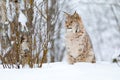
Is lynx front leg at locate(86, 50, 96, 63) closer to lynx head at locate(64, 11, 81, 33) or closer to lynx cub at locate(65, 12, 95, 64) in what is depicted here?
lynx cub at locate(65, 12, 95, 64)

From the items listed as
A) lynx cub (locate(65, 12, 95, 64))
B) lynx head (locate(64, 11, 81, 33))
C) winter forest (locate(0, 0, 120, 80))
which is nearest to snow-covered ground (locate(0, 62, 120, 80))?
winter forest (locate(0, 0, 120, 80))

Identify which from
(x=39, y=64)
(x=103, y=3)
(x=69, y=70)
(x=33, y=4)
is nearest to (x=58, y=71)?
(x=69, y=70)

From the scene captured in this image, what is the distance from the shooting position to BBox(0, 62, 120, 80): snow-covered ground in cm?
402

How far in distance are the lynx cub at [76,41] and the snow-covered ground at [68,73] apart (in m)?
0.25

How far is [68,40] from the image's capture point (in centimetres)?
469

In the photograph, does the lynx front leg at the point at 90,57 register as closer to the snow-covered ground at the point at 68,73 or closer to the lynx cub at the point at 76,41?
the lynx cub at the point at 76,41

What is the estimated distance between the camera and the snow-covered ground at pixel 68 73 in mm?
4020

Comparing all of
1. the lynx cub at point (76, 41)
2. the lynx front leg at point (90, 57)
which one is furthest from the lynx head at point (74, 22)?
the lynx front leg at point (90, 57)

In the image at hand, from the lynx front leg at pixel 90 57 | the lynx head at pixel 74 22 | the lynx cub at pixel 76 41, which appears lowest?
the lynx front leg at pixel 90 57

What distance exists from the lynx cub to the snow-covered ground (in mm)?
252

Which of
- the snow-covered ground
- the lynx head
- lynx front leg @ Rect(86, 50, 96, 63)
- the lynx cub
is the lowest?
the snow-covered ground

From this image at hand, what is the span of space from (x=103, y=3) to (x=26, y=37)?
4.45 meters

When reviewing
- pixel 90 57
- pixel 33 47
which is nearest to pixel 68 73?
pixel 90 57

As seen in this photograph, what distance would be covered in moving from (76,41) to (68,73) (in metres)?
0.62
